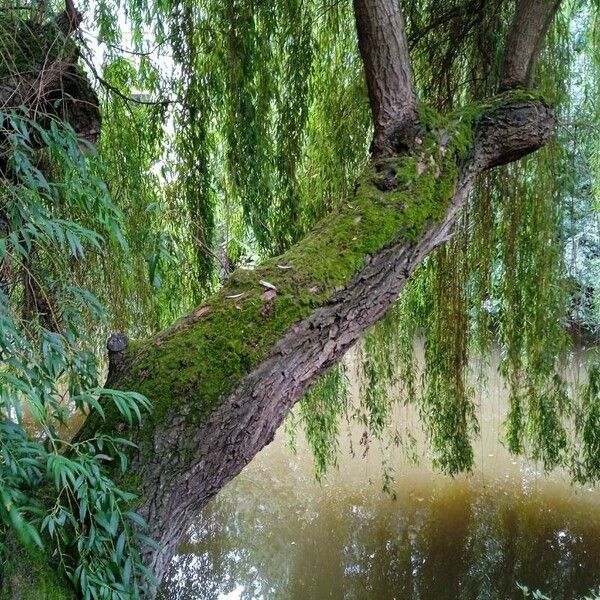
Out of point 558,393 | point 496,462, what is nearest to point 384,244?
point 558,393

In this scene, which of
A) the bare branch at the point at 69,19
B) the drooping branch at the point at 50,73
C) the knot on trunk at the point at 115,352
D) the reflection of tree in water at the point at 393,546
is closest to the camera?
the knot on trunk at the point at 115,352

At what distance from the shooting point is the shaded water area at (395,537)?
Result: 3.11m

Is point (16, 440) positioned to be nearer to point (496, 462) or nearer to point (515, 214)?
point (515, 214)

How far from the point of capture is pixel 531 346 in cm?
252

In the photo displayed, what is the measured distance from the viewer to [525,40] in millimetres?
1715

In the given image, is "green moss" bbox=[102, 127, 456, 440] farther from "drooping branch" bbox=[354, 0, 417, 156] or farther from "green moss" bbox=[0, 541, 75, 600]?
"green moss" bbox=[0, 541, 75, 600]

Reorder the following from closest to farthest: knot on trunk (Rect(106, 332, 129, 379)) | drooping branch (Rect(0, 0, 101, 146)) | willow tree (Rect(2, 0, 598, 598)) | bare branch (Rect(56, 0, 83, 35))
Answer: willow tree (Rect(2, 0, 598, 598)), knot on trunk (Rect(106, 332, 129, 379)), drooping branch (Rect(0, 0, 101, 146)), bare branch (Rect(56, 0, 83, 35))

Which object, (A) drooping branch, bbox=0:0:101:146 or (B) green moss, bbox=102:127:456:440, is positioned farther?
(A) drooping branch, bbox=0:0:101:146

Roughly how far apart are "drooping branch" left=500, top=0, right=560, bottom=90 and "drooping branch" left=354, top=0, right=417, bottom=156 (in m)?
0.37

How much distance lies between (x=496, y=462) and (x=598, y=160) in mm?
2389

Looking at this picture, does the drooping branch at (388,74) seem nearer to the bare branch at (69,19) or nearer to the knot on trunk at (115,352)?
the bare branch at (69,19)

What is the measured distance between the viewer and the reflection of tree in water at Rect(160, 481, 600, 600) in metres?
3.10

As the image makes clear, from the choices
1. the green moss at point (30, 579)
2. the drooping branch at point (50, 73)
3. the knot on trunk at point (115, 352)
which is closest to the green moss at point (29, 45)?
the drooping branch at point (50, 73)

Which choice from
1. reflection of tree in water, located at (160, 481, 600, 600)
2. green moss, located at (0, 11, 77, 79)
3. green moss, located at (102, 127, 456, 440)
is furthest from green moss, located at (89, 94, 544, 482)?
reflection of tree in water, located at (160, 481, 600, 600)
